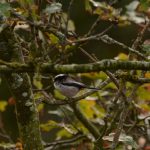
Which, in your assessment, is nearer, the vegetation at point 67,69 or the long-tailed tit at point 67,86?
the vegetation at point 67,69

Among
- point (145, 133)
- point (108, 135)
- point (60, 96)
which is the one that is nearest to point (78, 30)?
point (60, 96)

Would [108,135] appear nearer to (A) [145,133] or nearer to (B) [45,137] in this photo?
(A) [145,133]

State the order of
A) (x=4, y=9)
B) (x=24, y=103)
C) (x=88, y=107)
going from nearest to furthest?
(x=4, y=9)
(x=24, y=103)
(x=88, y=107)

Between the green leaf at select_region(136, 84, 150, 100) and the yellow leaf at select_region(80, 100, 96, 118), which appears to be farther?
the yellow leaf at select_region(80, 100, 96, 118)

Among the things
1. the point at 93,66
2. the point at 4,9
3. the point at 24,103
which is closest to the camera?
the point at 93,66

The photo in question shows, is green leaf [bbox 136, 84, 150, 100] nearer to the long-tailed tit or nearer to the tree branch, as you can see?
the long-tailed tit

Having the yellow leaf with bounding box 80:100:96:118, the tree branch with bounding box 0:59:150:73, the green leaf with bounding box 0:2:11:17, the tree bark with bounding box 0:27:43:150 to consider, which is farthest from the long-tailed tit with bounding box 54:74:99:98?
the tree branch with bounding box 0:59:150:73

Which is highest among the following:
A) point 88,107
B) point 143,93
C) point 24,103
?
point 24,103

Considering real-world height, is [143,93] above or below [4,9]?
below

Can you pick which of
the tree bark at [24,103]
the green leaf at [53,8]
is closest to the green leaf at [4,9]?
the green leaf at [53,8]

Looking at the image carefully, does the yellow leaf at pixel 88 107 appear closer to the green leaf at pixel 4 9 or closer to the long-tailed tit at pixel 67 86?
the long-tailed tit at pixel 67 86

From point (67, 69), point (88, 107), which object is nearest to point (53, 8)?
point (67, 69)

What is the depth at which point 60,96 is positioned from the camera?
5484 millimetres

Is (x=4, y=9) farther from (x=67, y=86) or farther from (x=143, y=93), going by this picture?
(x=143, y=93)
